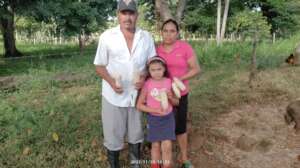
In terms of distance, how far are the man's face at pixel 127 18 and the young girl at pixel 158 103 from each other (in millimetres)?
350

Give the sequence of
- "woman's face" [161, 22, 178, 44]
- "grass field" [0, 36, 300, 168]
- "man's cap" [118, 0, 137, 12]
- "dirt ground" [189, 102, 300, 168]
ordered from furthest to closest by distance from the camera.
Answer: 1. "dirt ground" [189, 102, 300, 168]
2. "grass field" [0, 36, 300, 168]
3. "woman's face" [161, 22, 178, 44]
4. "man's cap" [118, 0, 137, 12]

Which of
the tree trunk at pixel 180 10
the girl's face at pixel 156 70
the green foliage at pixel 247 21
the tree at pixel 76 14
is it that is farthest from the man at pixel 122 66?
the green foliage at pixel 247 21

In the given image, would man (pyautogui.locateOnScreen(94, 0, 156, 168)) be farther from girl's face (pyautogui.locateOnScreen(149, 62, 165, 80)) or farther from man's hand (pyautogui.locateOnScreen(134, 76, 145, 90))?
girl's face (pyautogui.locateOnScreen(149, 62, 165, 80))

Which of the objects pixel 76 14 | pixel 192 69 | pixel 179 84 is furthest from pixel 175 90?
pixel 76 14

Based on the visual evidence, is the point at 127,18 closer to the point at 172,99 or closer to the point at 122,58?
the point at 122,58

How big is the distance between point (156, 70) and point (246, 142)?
89.9 inches

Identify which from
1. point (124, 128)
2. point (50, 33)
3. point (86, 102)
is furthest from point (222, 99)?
point (50, 33)

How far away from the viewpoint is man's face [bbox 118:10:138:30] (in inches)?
120

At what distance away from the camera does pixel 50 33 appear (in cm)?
3953

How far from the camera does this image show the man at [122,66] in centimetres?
309

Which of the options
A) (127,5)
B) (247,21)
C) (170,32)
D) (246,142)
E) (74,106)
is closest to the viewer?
(127,5)

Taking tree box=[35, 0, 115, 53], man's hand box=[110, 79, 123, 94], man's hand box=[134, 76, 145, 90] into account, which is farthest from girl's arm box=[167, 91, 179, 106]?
tree box=[35, 0, 115, 53]

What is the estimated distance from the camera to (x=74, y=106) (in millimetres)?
5699

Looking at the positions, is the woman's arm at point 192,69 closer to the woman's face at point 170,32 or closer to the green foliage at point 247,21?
the woman's face at point 170,32
